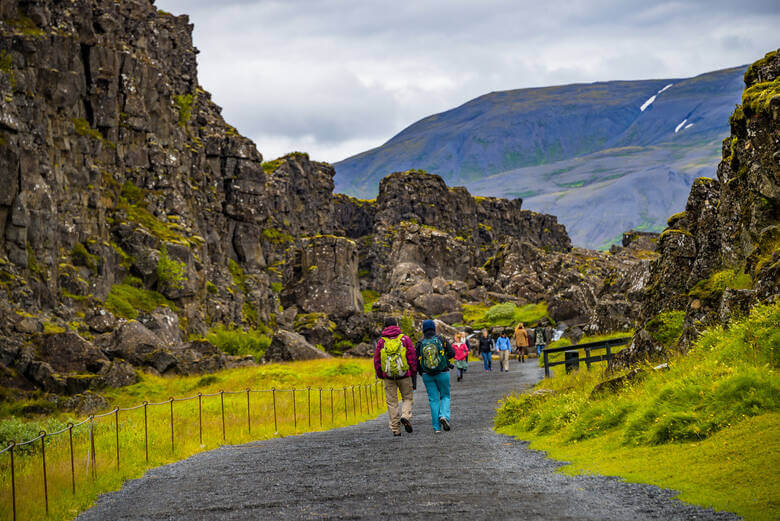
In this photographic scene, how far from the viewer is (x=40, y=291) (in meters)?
53.8

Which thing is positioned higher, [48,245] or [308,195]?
[308,195]

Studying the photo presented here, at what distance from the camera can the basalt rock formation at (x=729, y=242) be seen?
15.6 meters

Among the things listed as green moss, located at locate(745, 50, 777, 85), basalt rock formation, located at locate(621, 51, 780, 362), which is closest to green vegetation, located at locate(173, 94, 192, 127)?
basalt rock formation, located at locate(621, 51, 780, 362)

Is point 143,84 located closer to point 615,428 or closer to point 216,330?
point 216,330

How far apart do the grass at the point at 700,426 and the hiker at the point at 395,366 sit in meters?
2.96

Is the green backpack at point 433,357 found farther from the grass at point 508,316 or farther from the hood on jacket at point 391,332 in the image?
the grass at point 508,316

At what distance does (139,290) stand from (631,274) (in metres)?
43.1

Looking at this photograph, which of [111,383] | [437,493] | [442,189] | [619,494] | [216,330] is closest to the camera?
[619,494]

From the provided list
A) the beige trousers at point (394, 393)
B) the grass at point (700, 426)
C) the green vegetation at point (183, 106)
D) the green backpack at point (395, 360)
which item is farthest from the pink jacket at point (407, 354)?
the green vegetation at point (183, 106)

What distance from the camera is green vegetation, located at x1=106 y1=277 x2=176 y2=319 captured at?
63.2m

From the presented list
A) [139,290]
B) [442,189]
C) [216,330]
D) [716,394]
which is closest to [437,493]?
[716,394]

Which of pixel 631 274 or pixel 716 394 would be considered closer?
pixel 716 394

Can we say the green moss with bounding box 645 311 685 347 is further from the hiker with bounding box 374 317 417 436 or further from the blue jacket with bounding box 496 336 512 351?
the blue jacket with bounding box 496 336 512 351

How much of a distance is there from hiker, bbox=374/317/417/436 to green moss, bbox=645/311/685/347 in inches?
257
